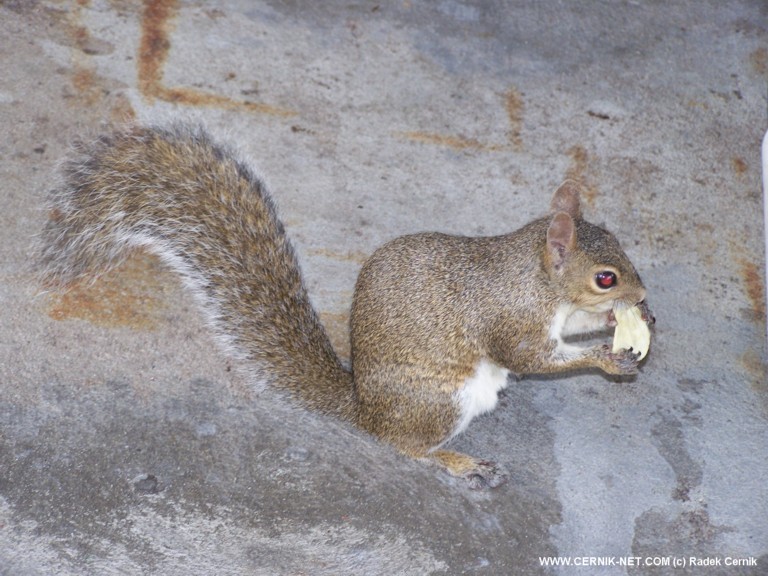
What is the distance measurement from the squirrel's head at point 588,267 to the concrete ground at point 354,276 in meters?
0.47

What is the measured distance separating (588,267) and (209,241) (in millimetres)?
1154

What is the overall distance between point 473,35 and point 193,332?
2079mm

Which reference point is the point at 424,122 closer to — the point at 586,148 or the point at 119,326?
the point at 586,148

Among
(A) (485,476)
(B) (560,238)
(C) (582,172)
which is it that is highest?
(B) (560,238)

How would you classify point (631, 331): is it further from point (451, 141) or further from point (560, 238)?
point (451, 141)

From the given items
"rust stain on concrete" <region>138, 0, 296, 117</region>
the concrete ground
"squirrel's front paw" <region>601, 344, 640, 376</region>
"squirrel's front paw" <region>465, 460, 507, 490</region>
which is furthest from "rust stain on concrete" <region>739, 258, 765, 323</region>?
"rust stain on concrete" <region>138, 0, 296, 117</region>

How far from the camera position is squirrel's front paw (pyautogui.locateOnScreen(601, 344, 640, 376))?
2.84 metres

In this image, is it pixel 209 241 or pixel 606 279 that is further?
pixel 209 241

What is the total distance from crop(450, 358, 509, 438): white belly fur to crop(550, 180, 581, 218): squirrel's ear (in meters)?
0.54

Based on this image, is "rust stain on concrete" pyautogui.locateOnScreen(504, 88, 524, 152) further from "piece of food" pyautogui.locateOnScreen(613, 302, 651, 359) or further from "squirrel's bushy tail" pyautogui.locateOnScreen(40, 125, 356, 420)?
"squirrel's bushy tail" pyautogui.locateOnScreen(40, 125, 356, 420)

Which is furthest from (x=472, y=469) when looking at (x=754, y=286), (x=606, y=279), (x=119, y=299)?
(x=754, y=286)

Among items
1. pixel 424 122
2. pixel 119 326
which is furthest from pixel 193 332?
pixel 424 122

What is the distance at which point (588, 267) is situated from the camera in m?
2.75

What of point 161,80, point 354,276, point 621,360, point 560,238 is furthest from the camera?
point 161,80
